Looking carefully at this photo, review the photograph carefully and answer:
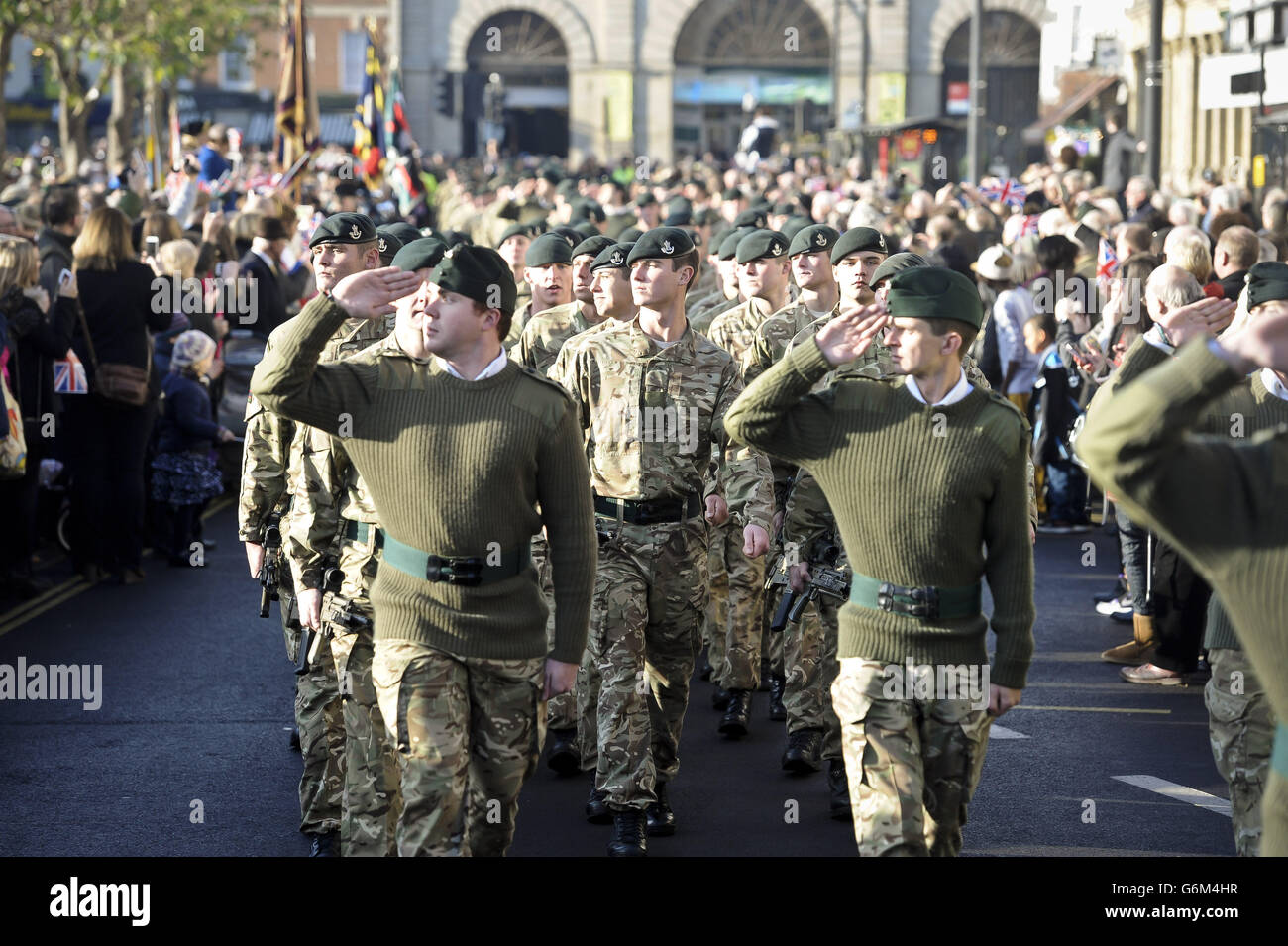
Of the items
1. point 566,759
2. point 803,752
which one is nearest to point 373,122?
point 566,759

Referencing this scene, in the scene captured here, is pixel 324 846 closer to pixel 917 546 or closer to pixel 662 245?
pixel 662 245

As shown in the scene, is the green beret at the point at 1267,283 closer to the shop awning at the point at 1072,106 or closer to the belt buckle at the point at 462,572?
the belt buckle at the point at 462,572

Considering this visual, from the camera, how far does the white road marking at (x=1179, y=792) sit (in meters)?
7.82

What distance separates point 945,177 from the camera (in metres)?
35.4

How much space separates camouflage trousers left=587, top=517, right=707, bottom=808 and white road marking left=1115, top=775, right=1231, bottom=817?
6.37 ft

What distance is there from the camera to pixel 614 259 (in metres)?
8.27

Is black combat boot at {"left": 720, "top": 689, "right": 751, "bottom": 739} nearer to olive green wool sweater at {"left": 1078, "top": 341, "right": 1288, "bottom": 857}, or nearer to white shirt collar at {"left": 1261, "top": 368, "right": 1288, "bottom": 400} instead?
white shirt collar at {"left": 1261, "top": 368, "right": 1288, "bottom": 400}

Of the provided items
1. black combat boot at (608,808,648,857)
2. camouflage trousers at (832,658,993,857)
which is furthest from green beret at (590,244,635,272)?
camouflage trousers at (832,658,993,857)

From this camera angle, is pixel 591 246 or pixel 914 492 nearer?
pixel 914 492

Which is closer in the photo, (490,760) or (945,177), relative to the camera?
(490,760)

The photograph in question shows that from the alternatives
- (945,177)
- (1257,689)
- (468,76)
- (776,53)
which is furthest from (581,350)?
(776,53)

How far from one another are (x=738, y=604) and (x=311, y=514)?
2899 mm
